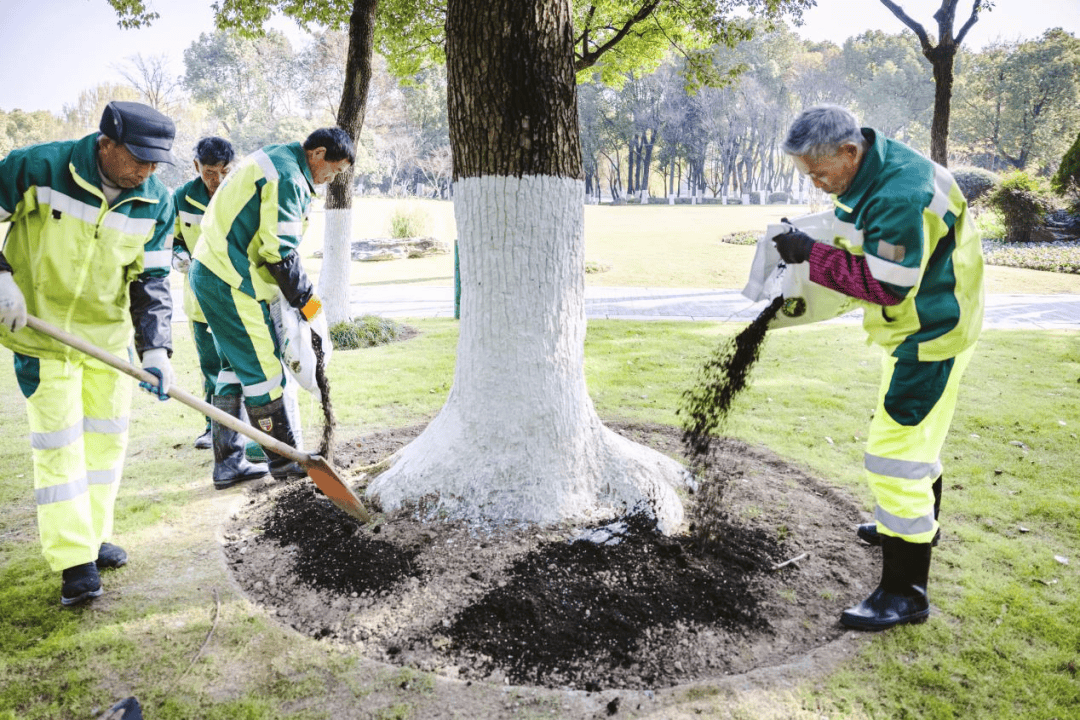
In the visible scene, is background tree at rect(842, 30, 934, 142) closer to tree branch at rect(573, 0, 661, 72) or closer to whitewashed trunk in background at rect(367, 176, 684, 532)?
tree branch at rect(573, 0, 661, 72)

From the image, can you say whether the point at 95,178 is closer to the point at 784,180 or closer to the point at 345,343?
the point at 345,343

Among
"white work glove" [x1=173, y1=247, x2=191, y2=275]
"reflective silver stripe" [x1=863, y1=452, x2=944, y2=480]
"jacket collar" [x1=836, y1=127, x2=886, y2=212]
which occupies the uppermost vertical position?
"jacket collar" [x1=836, y1=127, x2=886, y2=212]

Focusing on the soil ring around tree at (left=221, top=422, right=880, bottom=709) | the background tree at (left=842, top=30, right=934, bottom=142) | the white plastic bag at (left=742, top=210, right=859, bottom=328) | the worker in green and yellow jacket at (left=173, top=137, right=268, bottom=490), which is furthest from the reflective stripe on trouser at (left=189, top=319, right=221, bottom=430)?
the background tree at (left=842, top=30, right=934, bottom=142)

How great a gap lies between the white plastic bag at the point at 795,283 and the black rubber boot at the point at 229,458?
3.17 meters

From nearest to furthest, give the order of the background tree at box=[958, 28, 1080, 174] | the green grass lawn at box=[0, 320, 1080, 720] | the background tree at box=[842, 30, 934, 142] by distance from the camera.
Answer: the green grass lawn at box=[0, 320, 1080, 720] → the background tree at box=[958, 28, 1080, 174] → the background tree at box=[842, 30, 934, 142]

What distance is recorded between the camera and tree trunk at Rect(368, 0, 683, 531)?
3072 millimetres

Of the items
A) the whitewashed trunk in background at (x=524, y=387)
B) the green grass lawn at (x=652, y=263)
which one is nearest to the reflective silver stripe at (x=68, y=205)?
the whitewashed trunk in background at (x=524, y=387)

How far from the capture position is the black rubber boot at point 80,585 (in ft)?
9.34

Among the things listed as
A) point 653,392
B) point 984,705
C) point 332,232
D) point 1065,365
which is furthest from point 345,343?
point 1065,365

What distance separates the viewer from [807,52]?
59.8 metres

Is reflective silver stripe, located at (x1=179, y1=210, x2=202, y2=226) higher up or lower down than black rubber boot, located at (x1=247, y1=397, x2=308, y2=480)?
higher up

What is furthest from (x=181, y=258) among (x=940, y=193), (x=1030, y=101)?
(x=1030, y=101)

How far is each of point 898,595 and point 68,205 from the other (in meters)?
3.66

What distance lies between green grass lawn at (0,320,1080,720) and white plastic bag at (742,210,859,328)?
4.39 feet
